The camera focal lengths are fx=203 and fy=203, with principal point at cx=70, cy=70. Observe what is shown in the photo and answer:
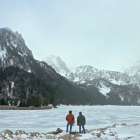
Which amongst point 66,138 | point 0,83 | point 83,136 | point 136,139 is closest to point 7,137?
point 66,138

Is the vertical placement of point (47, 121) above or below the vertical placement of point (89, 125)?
above

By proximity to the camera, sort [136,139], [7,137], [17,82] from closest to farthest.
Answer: [136,139]
[7,137]
[17,82]

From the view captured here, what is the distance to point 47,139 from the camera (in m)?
19.8

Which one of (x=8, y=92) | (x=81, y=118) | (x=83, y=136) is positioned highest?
(x=8, y=92)

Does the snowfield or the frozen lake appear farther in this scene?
the frozen lake

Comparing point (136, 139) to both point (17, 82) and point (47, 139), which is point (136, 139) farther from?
point (17, 82)

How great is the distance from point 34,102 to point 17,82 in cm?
7418

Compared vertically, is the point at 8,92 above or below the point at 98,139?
above

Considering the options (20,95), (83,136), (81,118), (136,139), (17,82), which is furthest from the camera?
(17,82)

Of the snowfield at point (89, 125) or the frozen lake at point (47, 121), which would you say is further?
the frozen lake at point (47, 121)

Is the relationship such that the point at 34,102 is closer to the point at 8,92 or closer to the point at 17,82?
the point at 8,92

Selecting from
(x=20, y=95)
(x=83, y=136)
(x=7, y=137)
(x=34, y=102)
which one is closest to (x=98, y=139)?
(x=83, y=136)

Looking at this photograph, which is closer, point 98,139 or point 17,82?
point 98,139

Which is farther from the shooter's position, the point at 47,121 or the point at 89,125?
the point at 47,121
